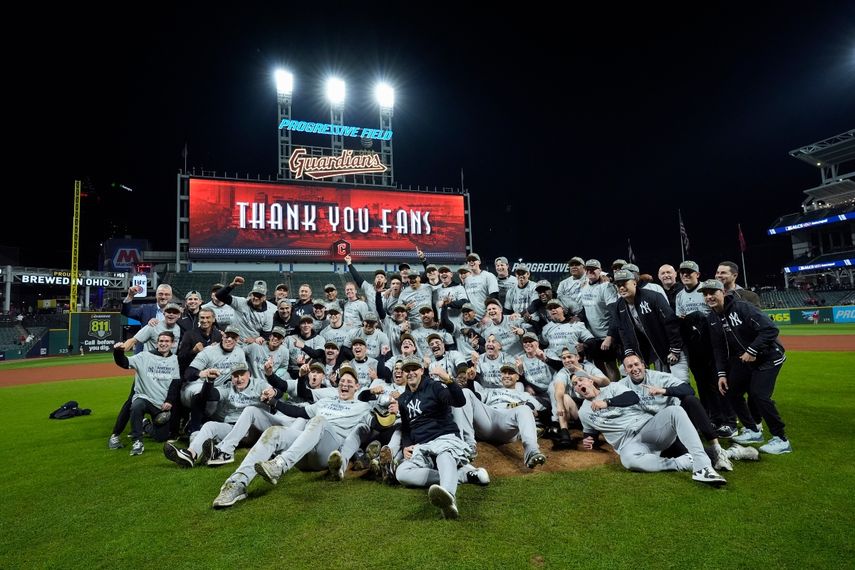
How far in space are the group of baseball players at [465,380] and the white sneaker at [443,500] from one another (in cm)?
3

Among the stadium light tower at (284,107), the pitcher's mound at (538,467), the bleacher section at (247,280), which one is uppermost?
the stadium light tower at (284,107)

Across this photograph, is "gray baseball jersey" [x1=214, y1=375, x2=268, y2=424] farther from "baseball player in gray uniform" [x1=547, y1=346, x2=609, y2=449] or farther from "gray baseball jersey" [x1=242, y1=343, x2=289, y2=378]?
"baseball player in gray uniform" [x1=547, y1=346, x2=609, y2=449]

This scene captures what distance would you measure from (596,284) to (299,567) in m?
6.25

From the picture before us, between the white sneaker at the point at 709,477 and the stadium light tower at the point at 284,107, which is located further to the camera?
the stadium light tower at the point at 284,107

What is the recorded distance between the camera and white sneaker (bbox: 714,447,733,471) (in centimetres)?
471

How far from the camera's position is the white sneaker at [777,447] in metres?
5.25

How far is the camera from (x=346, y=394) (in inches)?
229

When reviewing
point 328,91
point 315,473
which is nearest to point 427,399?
point 315,473

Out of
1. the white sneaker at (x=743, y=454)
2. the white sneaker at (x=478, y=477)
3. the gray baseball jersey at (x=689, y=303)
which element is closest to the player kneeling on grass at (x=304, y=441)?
the white sneaker at (x=478, y=477)

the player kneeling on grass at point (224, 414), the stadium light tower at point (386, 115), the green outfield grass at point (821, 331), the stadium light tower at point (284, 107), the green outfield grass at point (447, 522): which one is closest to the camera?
the green outfield grass at point (447, 522)

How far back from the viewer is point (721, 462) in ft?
15.5

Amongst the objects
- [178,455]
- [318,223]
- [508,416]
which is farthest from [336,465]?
[318,223]

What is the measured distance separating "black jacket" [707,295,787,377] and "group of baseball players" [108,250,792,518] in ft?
0.06

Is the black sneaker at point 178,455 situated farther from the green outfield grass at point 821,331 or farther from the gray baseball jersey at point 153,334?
the green outfield grass at point 821,331
